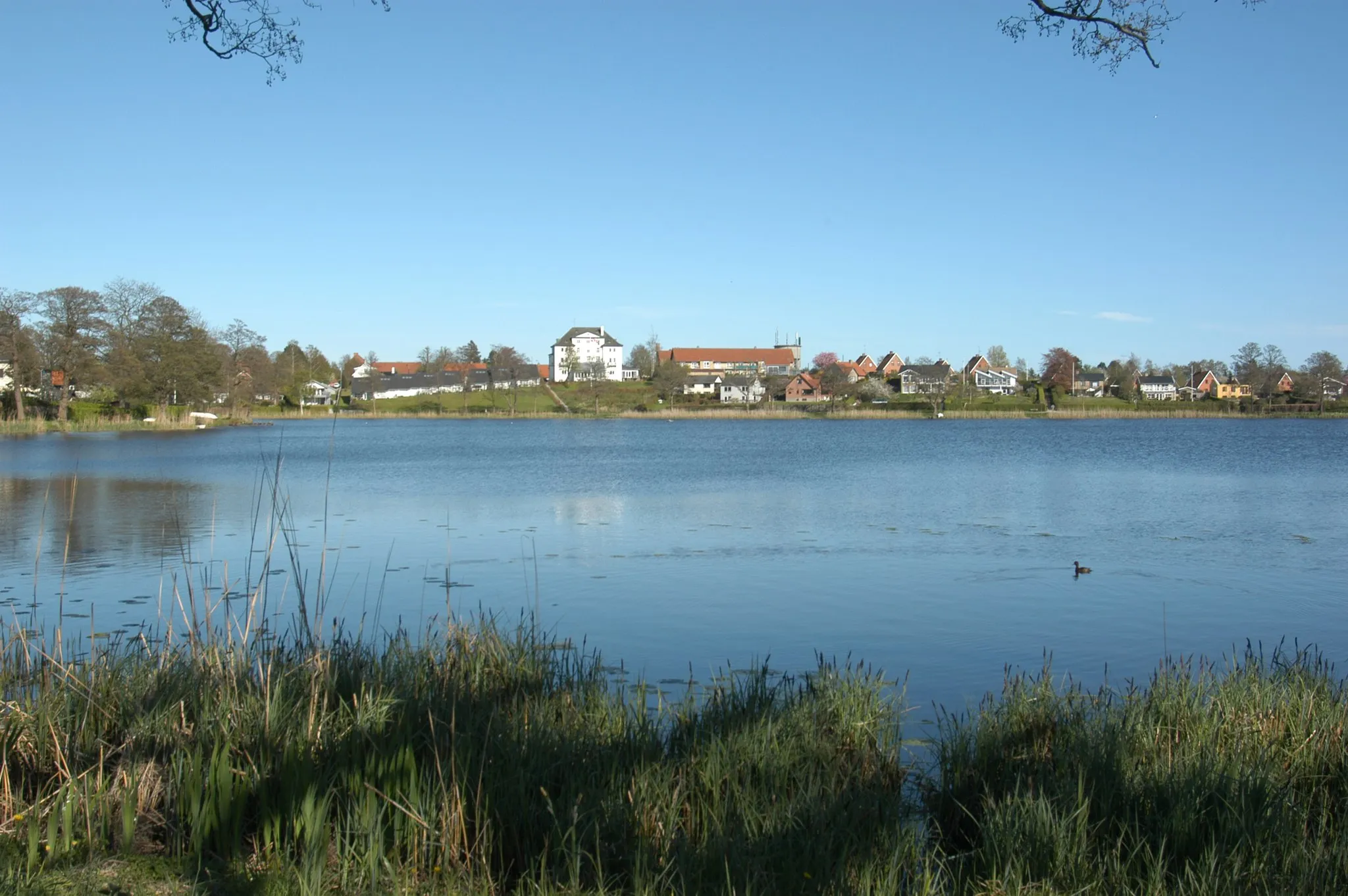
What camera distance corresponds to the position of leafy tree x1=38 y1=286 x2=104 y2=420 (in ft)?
188

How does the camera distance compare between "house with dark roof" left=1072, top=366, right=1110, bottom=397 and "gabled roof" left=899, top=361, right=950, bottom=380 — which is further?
"house with dark roof" left=1072, top=366, right=1110, bottom=397

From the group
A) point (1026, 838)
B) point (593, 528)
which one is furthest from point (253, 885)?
point (593, 528)

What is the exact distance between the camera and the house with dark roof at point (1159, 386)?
138125 mm

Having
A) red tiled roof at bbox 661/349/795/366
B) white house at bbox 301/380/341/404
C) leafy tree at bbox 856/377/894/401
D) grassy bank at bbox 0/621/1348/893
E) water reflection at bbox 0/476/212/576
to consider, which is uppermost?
red tiled roof at bbox 661/349/795/366

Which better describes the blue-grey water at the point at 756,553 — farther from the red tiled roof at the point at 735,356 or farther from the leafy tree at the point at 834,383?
the red tiled roof at the point at 735,356

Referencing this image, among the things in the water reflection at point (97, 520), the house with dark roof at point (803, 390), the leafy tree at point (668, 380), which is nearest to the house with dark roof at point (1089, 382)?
the house with dark roof at point (803, 390)

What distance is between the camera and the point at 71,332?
190ft

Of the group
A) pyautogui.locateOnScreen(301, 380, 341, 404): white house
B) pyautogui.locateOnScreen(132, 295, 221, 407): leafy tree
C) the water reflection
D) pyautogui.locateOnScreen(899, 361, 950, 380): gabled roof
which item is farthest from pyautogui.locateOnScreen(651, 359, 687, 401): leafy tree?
the water reflection

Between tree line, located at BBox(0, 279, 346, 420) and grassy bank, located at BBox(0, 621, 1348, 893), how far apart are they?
59.2 metres

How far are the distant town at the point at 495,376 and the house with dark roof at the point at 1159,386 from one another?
388mm

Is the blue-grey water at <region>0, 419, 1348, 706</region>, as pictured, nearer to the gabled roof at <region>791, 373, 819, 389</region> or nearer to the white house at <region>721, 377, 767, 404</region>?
the white house at <region>721, 377, 767, 404</region>

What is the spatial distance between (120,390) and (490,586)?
5877cm

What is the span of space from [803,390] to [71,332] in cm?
9539

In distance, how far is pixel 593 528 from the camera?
1953 cm
